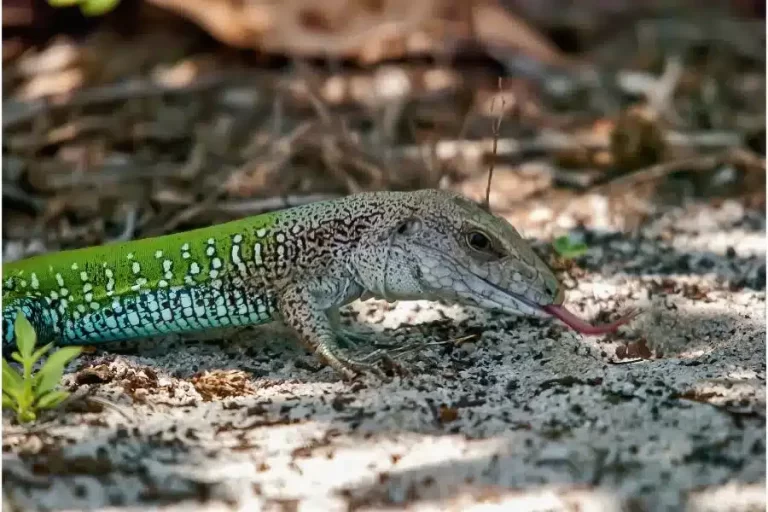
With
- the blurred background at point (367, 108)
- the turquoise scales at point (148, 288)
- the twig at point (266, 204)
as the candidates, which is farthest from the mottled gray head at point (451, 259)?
the blurred background at point (367, 108)

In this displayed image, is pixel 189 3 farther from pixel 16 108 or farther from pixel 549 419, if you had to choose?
pixel 549 419

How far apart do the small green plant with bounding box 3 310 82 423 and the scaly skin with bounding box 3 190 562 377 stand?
86cm

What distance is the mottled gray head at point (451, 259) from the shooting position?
378 cm

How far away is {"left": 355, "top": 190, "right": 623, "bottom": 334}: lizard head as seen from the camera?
3.78 m

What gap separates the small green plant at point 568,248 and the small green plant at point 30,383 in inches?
115

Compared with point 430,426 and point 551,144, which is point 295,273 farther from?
point 551,144

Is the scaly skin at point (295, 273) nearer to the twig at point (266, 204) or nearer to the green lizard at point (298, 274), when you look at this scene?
the green lizard at point (298, 274)

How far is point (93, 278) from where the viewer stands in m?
4.17

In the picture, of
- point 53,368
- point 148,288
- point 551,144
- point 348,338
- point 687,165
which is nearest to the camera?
point 53,368

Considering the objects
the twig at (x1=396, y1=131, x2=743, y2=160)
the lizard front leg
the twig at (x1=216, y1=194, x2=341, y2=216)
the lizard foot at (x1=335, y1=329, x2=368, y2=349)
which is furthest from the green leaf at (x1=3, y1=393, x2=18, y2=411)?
the twig at (x1=396, y1=131, x2=743, y2=160)

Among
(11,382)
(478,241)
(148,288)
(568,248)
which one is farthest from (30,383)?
(568,248)

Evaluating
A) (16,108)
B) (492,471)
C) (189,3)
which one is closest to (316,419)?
(492,471)

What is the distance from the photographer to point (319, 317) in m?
3.96

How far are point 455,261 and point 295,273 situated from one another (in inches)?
28.0
